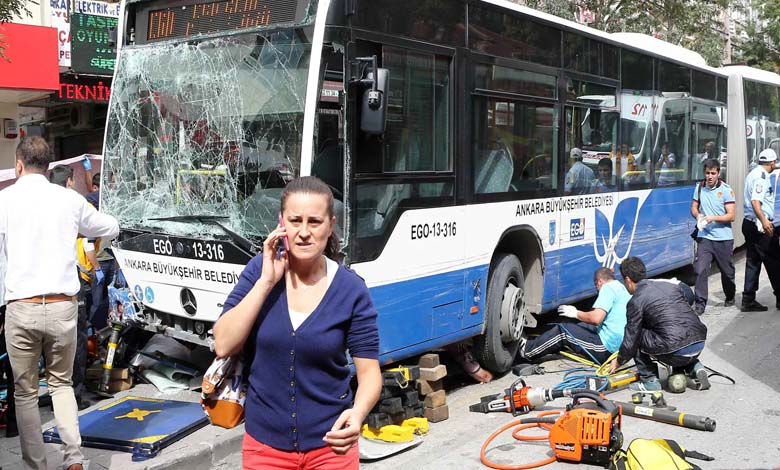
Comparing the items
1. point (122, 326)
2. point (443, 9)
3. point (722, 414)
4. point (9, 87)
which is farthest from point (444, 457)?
point (9, 87)

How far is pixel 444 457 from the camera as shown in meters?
5.70

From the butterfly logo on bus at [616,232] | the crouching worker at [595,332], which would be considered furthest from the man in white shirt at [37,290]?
the butterfly logo on bus at [616,232]

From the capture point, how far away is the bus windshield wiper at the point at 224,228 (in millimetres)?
5766

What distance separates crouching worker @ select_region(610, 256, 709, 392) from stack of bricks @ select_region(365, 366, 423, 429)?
207 centimetres

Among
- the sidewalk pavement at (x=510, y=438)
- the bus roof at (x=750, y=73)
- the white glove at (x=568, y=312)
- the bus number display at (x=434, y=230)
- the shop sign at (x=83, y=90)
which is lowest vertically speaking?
the sidewalk pavement at (x=510, y=438)

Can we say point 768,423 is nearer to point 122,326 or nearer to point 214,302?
point 214,302

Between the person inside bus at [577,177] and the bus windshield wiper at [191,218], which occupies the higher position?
the person inside bus at [577,177]

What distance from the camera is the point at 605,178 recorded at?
981 cm

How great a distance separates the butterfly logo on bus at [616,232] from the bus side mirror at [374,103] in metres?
4.57

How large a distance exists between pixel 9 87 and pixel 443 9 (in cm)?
851

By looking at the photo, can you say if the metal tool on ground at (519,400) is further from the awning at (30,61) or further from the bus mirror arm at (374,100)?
the awning at (30,61)

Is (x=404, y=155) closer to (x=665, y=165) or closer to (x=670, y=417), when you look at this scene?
(x=670, y=417)

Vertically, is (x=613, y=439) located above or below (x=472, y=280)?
below

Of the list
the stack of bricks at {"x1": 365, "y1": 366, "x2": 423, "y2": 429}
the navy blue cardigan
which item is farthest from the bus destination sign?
the navy blue cardigan
